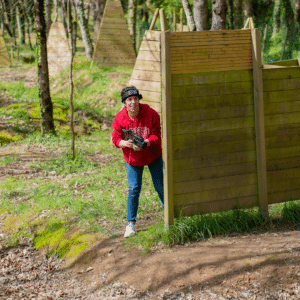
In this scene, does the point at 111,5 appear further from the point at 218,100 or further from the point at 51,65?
the point at 218,100

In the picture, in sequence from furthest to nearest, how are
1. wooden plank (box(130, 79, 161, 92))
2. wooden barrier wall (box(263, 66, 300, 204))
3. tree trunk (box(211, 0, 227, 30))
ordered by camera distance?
wooden plank (box(130, 79, 161, 92))
tree trunk (box(211, 0, 227, 30))
wooden barrier wall (box(263, 66, 300, 204))

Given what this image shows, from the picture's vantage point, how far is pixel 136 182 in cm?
452

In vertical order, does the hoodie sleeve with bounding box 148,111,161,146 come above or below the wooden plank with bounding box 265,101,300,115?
below

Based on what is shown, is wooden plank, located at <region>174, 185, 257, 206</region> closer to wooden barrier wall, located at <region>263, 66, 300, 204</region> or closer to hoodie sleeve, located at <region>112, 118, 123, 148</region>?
wooden barrier wall, located at <region>263, 66, 300, 204</region>

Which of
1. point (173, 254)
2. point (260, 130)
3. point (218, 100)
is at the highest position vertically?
point (218, 100)

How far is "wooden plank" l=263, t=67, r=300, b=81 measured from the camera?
184 inches

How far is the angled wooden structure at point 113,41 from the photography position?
15.3 meters

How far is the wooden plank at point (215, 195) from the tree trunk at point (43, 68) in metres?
5.74

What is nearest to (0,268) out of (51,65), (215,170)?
(215,170)

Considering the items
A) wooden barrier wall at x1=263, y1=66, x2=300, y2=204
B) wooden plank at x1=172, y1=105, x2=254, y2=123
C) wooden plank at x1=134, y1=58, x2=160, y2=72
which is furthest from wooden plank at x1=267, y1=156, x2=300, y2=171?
wooden plank at x1=134, y1=58, x2=160, y2=72

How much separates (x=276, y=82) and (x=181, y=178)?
5.45ft

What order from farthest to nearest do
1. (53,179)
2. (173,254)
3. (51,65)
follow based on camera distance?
(51,65), (53,179), (173,254)

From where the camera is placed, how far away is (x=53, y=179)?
22.7ft

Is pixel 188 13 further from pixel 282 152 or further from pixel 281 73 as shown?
pixel 282 152
